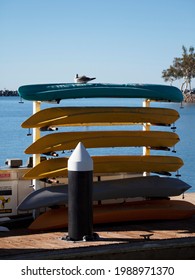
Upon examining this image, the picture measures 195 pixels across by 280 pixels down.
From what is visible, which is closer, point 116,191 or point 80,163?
point 80,163

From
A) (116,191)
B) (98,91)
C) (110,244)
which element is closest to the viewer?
(110,244)

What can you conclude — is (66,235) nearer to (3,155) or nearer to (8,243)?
(8,243)

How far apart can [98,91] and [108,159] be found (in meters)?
0.93

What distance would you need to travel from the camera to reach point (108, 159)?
9.84 m

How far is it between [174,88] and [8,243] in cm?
369

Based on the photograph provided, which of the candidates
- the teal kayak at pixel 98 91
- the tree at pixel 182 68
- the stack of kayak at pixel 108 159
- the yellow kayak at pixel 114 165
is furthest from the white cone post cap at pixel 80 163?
the tree at pixel 182 68

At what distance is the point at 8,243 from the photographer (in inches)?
322

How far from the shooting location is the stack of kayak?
30.7ft

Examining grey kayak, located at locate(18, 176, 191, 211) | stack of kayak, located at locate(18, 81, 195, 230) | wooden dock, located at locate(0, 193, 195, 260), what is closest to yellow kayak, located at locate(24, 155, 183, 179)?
stack of kayak, located at locate(18, 81, 195, 230)

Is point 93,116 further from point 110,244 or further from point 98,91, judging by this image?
point 110,244

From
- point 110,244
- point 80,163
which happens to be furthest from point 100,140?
point 110,244

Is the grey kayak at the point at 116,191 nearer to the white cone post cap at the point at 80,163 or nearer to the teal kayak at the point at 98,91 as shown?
the teal kayak at the point at 98,91

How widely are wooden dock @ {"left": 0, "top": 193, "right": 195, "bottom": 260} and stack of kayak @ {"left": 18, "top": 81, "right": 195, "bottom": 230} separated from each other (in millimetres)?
429
